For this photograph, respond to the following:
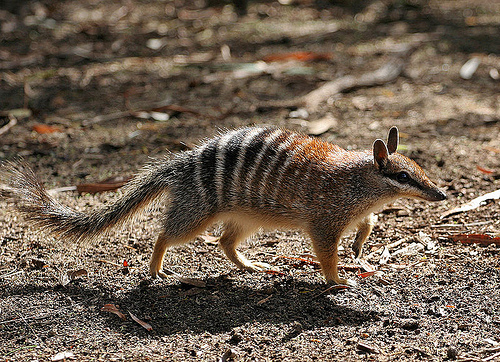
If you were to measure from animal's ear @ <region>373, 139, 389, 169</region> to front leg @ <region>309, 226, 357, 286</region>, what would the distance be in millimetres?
560

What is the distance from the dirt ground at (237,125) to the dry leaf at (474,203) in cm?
6

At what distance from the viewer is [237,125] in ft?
22.7

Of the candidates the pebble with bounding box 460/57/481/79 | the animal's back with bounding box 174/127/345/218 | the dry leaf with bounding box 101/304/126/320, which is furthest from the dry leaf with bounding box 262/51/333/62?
the dry leaf with bounding box 101/304/126/320

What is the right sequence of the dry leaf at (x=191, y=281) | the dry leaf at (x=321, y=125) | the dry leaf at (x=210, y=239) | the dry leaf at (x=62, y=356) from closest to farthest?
1. the dry leaf at (x=62, y=356)
2. the dry leaf at (x=191, y=281)
3. the dry leaf at (x=210, y=239)
4. the dry leaf at (x=321, y=125)

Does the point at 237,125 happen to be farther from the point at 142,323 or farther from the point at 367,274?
the point at 142,323

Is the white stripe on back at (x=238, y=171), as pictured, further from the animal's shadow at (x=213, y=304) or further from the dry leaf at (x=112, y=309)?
the dry leaf at (x=112, y=309)

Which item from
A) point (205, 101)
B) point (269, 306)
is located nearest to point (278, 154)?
point (269, 306)

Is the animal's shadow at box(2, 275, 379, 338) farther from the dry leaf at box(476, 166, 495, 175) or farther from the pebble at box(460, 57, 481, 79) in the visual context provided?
the pebble at box(460, 57, 481, 79)

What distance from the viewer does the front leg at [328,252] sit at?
13.8ft

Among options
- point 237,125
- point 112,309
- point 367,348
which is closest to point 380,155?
point 367,348

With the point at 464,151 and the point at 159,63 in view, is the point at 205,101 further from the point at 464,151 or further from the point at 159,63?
the point at 464,151

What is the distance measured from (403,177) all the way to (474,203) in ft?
4.26

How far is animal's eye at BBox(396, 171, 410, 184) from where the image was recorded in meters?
4.20

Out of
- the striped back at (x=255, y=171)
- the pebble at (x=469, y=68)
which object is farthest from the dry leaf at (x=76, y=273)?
the pebble at (x=469, y=68)
